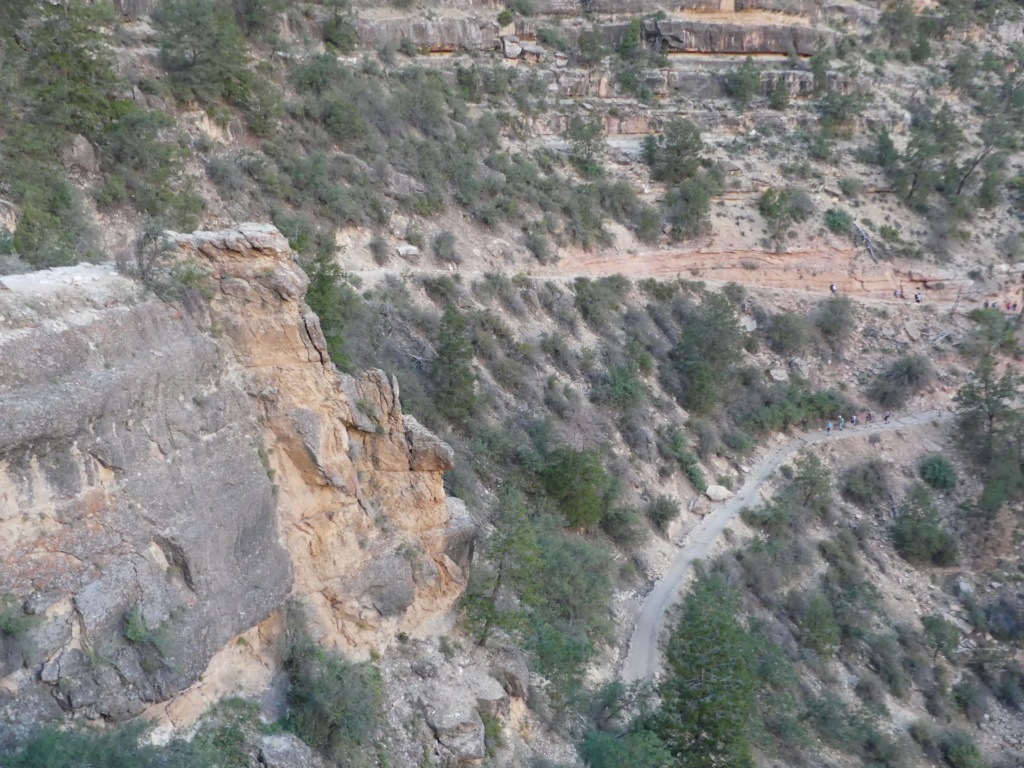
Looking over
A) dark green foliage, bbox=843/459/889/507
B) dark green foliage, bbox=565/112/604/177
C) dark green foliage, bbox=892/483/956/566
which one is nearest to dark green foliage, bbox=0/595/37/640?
dark green foliage, bbox=892/483/956/566

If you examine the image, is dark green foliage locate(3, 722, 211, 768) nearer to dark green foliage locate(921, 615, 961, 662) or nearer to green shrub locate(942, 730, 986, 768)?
green shrub locate(942, 730, 986, 768)

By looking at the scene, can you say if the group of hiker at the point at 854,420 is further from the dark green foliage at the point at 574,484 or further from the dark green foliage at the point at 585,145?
the dark green foliage at the point at 585,145

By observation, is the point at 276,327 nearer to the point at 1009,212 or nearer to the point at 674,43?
the point at 674,43

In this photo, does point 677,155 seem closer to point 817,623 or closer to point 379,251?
point 379,251

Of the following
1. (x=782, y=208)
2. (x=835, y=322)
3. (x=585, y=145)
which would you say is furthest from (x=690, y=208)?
(x=835, y=322)

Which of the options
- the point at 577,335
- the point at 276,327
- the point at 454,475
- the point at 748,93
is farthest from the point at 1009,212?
the point at 276,327

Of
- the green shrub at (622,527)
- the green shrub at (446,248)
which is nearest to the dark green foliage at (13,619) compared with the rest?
the green shrub at (622,527)
